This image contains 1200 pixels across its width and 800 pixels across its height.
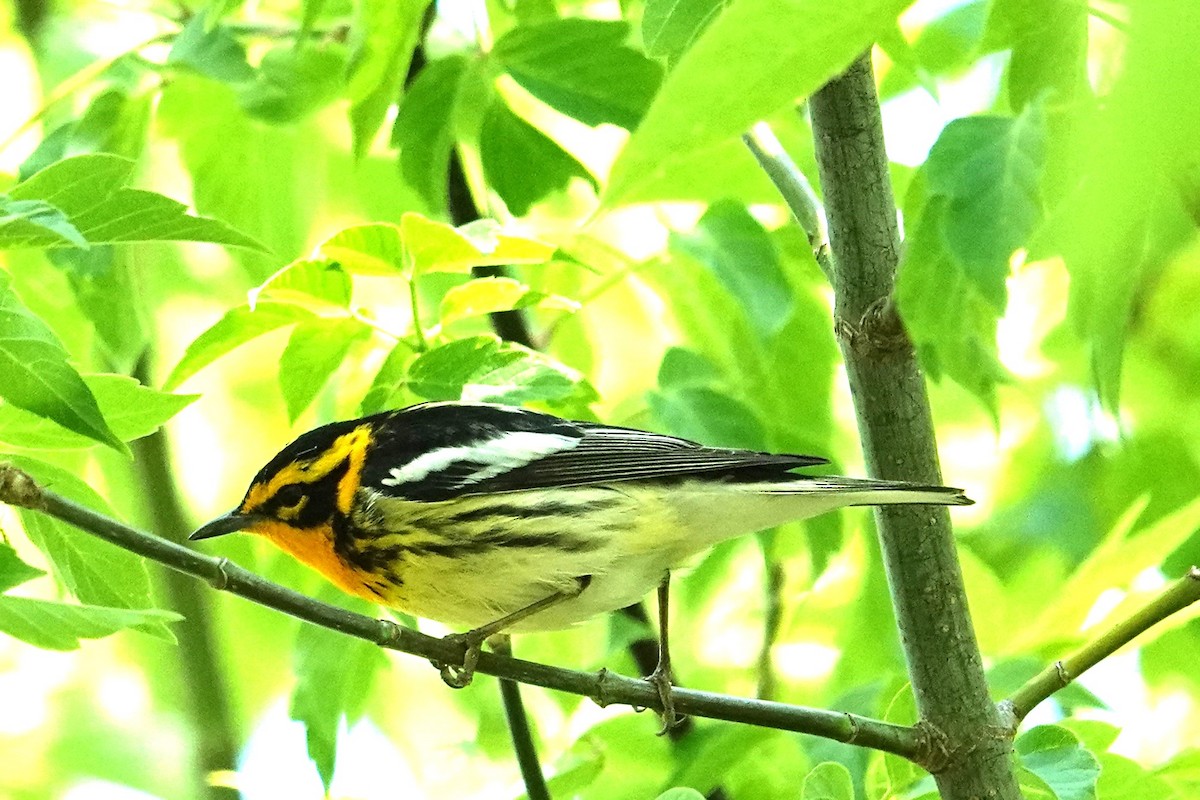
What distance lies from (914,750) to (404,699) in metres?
3.02

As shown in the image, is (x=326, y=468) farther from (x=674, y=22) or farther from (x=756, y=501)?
(x=674, y=22)

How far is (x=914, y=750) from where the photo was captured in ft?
7.38

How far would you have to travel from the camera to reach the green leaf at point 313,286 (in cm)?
229

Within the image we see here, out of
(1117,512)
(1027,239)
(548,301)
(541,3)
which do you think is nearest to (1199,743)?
(1117,512)

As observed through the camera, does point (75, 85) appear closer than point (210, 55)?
No

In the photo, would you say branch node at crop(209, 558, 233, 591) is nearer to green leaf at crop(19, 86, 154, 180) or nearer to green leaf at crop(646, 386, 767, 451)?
green leaf at crop(646, 386, 767, 451)

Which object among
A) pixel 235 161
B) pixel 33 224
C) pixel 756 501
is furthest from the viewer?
pixel 235 161

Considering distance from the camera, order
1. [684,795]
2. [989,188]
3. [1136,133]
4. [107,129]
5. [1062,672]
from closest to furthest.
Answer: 1. [1136,133]
2. [989,188]
3. [684,795]
4. [1062,672]
5. [107,129]

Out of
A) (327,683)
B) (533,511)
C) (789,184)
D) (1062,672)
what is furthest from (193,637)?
(1062,672)

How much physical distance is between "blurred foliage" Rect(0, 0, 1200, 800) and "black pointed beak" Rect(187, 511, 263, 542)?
134mm

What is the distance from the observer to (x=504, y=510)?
10.5 feet

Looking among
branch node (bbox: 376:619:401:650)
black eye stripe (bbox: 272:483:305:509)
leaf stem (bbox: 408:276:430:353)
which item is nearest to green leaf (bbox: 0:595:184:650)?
branch node (bbox: 376:619:401:650)

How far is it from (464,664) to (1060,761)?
1087 mm

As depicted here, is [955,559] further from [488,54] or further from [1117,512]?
[1117,512]
